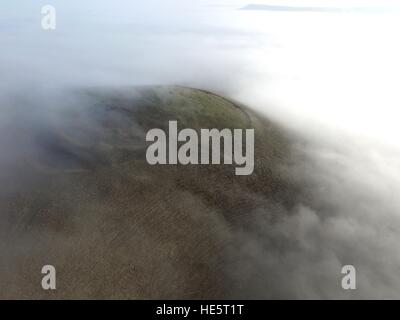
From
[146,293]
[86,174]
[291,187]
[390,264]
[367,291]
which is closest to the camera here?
[146,293]

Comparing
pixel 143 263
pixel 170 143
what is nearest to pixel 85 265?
pixel 143 263

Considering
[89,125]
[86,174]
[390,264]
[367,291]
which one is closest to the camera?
[367,291]

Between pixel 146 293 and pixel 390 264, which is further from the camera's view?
pixel 390 264

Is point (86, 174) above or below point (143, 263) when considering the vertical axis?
above

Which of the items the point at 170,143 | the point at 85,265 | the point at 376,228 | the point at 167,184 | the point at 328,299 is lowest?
the point at 328,299

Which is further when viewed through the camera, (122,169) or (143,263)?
(122,169)

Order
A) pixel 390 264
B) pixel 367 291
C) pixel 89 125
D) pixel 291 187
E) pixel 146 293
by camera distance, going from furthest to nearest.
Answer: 1. pixel 89 125
2. pixel 291 187
3. pixel 390 264
4. pixel 367 291
5. pixel 146 293

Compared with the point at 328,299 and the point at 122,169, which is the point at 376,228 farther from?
the point at 122,169

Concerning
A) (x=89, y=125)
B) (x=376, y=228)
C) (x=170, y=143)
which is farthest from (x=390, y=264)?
(x=89, y=125)

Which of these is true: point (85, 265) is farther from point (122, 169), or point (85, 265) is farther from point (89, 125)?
point (89, 125)
